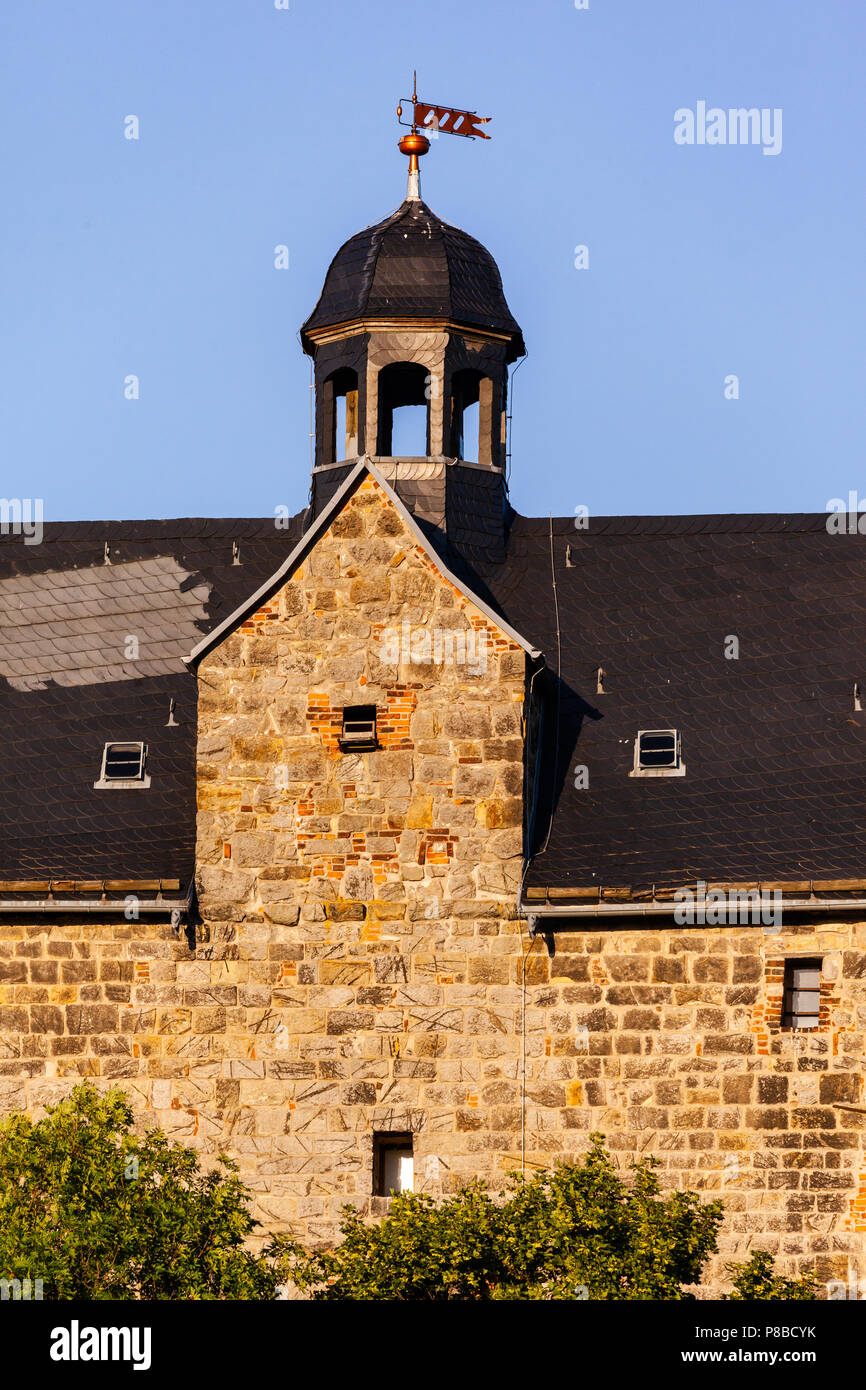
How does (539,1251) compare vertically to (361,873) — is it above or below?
below

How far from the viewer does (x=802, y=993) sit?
29.8 meters

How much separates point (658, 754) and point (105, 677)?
7.48 metres

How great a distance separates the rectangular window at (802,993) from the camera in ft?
97.6

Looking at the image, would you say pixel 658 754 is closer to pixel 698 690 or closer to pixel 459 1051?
pixel 698 690

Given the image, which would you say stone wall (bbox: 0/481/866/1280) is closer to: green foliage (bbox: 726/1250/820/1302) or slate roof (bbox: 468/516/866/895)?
slate roof (bbox: 468/516/866/895)

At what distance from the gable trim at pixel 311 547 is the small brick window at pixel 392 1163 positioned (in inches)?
229

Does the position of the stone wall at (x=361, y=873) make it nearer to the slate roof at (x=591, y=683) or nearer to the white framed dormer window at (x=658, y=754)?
the slate roof at (x=591, y=683)

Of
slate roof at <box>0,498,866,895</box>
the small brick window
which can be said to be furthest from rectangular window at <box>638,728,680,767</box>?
the small brick window

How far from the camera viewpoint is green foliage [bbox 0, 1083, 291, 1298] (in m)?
25.2

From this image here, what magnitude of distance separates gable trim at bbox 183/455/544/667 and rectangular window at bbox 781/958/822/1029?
4.70 meters

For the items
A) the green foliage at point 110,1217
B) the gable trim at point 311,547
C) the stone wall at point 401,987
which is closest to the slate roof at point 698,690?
the stone wall at point 401,987

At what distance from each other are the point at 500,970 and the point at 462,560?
6.74 m

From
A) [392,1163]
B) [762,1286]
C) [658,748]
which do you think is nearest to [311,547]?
[658,748]
